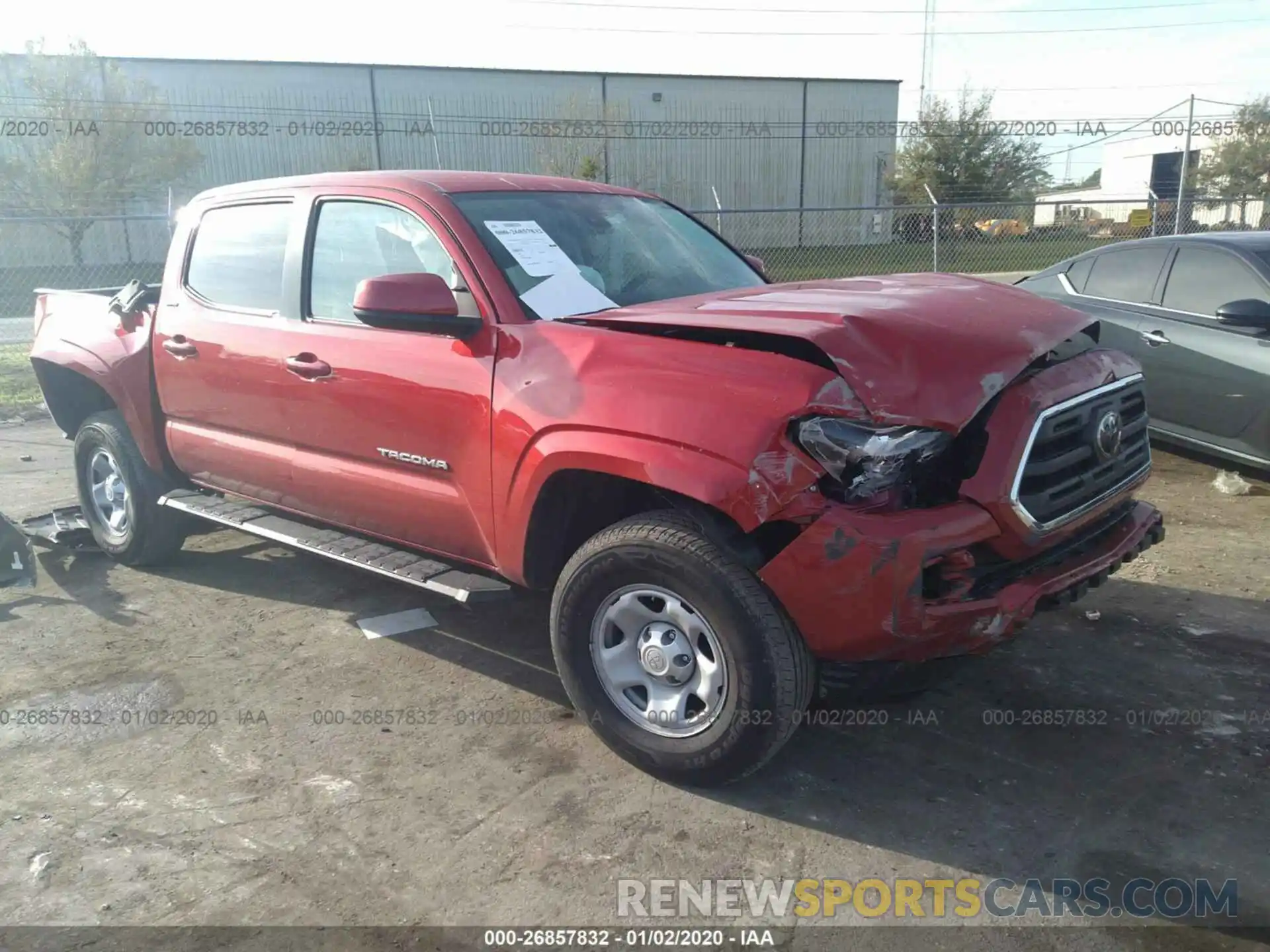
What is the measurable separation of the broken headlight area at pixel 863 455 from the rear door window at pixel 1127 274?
195 inches

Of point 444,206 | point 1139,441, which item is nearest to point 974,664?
point 1139,441

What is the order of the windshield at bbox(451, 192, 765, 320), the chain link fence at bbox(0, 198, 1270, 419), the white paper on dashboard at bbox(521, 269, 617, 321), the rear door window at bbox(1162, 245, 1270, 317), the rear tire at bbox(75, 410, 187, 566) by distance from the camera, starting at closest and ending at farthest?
1. the white paper on dashboard at bbox(521, 269, 617, 321)
2. the windshield at bbox(451, 192, 765, 320)
3. the rear tire at bbox(75, 410, 187, 566)
4. the rear door window at bbox(1162, 245, 1270, 317)
5. the chain link fence at bbox(0, 198, 1270, 419)

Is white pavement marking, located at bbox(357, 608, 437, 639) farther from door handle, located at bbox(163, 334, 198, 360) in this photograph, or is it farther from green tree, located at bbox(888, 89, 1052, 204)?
green tree, located at bbox(888, 89, 1052, 204)

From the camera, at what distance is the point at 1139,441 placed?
11.7 ft

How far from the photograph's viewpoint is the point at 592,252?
13.1 ft

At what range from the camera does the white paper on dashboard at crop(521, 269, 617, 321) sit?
3.57m

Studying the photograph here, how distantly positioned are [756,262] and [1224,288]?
11.5 ft

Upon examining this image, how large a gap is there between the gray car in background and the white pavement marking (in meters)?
4.39

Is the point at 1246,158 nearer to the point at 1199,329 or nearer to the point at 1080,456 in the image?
the point at 1199,329

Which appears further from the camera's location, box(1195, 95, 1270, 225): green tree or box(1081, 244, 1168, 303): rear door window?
box(1195, 95, 1270, 225): green tree

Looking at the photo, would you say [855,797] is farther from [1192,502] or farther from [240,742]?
[1192,502]

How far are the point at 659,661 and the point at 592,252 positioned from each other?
1753mm

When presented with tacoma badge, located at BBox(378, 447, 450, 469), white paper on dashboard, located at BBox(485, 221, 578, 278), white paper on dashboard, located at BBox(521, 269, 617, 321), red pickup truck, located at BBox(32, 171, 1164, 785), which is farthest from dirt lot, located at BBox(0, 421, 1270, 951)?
white paper on dashboard, located at BBox(485, 221, 578, 278)

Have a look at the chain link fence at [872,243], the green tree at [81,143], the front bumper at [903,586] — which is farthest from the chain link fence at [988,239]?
the green tree at [81,143]
